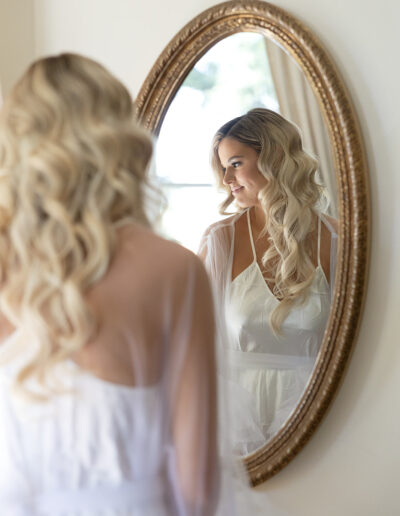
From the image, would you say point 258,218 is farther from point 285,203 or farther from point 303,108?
point 303,108

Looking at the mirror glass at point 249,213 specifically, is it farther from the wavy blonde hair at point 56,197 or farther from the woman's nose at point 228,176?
the wavy blonde hair at point 56,197

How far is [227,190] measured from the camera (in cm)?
171

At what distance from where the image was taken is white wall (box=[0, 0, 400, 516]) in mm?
1363

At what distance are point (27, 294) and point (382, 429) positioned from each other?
79cm

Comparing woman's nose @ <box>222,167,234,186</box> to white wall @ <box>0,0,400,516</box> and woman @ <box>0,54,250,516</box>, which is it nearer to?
white wall @ <box>0,0,400,516</box>

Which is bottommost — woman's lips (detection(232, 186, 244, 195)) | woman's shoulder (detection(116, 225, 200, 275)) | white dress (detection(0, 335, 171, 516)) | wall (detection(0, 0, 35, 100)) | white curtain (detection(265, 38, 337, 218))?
white dress (detection(0, 335, 171, 516))

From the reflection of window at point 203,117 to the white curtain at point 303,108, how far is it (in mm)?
27

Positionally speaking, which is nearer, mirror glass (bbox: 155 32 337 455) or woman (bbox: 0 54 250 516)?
woman (bbox: 0 54 250 516)

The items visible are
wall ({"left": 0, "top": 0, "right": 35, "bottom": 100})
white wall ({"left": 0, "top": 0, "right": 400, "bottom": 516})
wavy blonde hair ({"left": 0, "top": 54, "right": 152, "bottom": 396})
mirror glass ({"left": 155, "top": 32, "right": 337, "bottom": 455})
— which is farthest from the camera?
wall ({"left": 0, "top": 0, "right": 35, "bottom": 100})

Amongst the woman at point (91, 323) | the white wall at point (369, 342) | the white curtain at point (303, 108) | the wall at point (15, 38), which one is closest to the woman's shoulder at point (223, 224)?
the white curtain at point (303, 108)

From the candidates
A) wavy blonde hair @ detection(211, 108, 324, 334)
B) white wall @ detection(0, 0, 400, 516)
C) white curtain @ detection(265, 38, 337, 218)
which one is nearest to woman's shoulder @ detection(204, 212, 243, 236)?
wavy blonde hair @ detection(211, 108, 324, 334)

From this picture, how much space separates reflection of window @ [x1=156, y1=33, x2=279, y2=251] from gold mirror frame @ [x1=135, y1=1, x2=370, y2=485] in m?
0.08

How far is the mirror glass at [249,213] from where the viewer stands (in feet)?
4.91

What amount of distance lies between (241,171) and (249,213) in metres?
0.11
